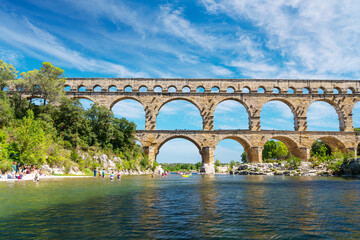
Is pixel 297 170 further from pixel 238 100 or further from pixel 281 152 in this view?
pixel 281 152

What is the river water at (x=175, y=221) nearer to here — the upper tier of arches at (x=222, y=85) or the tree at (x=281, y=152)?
the upper tier of arches at (x=222, y=85)

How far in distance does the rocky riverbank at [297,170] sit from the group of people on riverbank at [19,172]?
2677cm

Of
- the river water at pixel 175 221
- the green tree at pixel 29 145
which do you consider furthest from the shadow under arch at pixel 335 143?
the green tree at pixel 29 145

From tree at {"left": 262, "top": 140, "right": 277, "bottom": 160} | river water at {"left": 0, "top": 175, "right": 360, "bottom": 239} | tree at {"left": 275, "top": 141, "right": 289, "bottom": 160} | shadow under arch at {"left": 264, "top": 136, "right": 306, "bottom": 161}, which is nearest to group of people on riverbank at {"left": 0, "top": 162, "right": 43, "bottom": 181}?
river water at {"left": 0, "top": 175, "right": 360, "bottom": 239}

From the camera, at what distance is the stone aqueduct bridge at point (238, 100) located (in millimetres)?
37688

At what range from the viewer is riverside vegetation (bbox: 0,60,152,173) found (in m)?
26.2

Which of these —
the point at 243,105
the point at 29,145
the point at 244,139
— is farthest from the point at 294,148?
the point at 29,145

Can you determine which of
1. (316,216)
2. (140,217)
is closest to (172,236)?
(140,217)

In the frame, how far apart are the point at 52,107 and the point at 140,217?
29.7m

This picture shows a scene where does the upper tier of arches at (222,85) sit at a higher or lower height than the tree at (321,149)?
higher

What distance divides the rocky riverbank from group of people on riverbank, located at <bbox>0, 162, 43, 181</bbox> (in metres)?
26.8

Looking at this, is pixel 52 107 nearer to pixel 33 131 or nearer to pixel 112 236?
pixel 33 131

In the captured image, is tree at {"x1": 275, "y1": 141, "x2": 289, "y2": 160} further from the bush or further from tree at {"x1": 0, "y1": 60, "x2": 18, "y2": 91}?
tree at {"x1": 0, "y1": 60, "x2": 18, "y2": 91}

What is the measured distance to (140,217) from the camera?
20.3 ft
